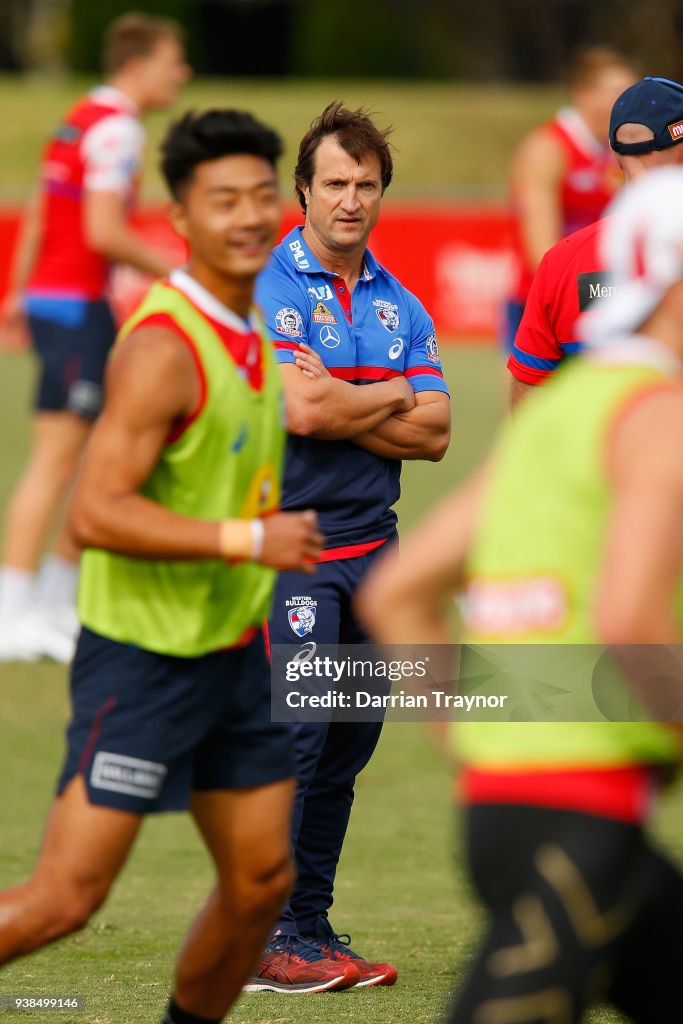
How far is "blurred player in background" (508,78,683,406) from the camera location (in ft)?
16.4

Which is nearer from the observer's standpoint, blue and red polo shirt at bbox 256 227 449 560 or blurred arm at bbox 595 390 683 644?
blurred arm at bbox 595 390 683 644

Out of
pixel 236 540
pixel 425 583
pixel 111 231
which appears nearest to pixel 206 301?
pixel 236 540

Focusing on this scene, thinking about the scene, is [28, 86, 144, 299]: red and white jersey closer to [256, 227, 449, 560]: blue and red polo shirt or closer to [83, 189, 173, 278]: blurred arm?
[83, 189, 173, 278]: blurred arm

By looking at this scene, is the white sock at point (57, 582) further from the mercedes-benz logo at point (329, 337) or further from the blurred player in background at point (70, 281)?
the mercedes-benz logo at point (329, 337)

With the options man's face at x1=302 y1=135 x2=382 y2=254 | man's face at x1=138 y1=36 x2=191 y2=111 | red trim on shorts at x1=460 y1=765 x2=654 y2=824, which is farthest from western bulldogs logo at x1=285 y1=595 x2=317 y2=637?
man's face at x1=138 y1=36 x2=191 y2=111

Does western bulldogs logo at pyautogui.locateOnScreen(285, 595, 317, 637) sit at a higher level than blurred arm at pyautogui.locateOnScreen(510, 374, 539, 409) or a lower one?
lower

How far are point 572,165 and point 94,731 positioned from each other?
19.5 feet

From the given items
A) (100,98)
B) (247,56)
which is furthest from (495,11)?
(100,98)

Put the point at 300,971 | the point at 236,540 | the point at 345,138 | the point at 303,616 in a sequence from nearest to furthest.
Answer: the point at 236,540, the point at 300,971, the point at 303,616, the point at 345,138

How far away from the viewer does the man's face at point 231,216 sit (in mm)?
3652

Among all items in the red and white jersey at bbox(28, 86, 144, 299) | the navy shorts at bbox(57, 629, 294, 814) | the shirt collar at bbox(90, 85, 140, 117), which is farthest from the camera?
the shirt collar at bbox(90, 85, 140, 117)

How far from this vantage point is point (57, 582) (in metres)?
9.36

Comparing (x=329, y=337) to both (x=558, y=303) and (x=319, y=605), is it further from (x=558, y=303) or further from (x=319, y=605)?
(x=319, y=605)

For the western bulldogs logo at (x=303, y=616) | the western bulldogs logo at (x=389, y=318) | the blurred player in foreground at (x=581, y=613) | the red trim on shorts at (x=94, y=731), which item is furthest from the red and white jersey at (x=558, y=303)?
the blurred player in foreground at (x=581, y=613)
